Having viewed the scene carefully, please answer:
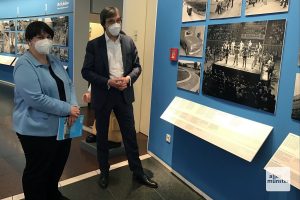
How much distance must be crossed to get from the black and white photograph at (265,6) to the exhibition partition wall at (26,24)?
4.50 m

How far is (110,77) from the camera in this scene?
2586 mm

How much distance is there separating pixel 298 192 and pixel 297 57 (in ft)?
2.91

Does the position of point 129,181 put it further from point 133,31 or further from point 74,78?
point 74,78

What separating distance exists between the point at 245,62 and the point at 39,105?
1550 millimetres

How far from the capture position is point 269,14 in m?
1.93

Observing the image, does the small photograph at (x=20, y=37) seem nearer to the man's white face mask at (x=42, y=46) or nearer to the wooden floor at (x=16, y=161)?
the wooden floor at (x=16, y=161)

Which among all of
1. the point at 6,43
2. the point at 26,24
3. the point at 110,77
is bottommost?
the point at 110,77

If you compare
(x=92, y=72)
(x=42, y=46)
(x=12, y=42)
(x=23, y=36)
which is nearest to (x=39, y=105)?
(x=42, y=46)

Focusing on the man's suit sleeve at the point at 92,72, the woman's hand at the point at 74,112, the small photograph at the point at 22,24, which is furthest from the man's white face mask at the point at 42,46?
the small photograph at the point at 22,24

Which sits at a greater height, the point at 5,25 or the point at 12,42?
the point at 5,25

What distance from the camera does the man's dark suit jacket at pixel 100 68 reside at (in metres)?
2.52

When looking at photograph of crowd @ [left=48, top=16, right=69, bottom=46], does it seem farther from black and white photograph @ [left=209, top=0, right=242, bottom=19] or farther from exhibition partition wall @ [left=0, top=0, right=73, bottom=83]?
black and white photograph @ [left=209, top=0, right=242, bottom=19]

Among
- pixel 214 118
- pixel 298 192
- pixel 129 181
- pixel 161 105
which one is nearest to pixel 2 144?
pixel 129 181

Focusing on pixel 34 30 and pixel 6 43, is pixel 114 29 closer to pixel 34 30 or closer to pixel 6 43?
pixel 34 30
